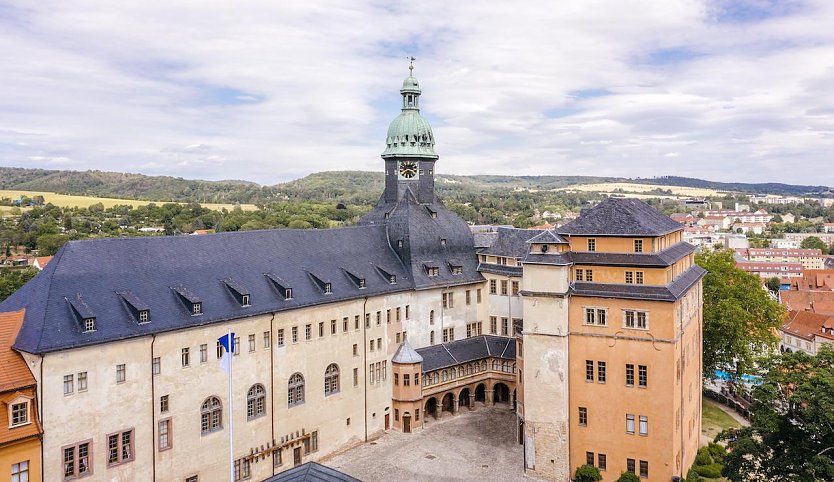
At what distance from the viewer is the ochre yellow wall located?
1334 inches

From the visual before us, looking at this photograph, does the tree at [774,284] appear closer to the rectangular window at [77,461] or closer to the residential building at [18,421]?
the rectangular window at [77,461]

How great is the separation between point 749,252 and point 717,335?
144m

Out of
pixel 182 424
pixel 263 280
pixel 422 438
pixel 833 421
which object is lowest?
pixel 422 438

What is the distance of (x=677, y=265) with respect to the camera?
48281 millimetres

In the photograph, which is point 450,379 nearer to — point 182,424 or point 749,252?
point 182,424

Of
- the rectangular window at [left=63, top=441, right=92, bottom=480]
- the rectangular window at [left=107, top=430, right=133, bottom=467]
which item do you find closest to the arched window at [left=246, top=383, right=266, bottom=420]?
the rectangular window at [left=107, top=430, right=133, bottom=467]

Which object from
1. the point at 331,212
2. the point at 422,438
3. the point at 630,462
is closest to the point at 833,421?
the point at 630,462

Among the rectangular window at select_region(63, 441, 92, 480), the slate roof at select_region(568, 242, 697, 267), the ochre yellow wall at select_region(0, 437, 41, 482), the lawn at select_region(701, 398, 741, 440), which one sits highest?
the slate roof at select_region(568, 242, 697, 267)

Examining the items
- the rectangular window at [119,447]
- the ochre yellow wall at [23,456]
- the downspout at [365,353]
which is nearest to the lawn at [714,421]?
the downspout at [365,353]

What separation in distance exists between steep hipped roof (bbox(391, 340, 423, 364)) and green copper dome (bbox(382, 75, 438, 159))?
19424mm

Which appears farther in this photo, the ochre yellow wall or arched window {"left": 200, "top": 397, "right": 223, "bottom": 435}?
arched window {"left": 200, "top": 397, "right": 223, "bottom": 435}

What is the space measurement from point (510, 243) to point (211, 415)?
3207cm

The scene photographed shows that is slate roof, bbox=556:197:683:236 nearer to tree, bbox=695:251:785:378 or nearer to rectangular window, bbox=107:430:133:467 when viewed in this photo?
tree, bbox=695:251:785:378

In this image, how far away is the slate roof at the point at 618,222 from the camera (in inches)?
1780
